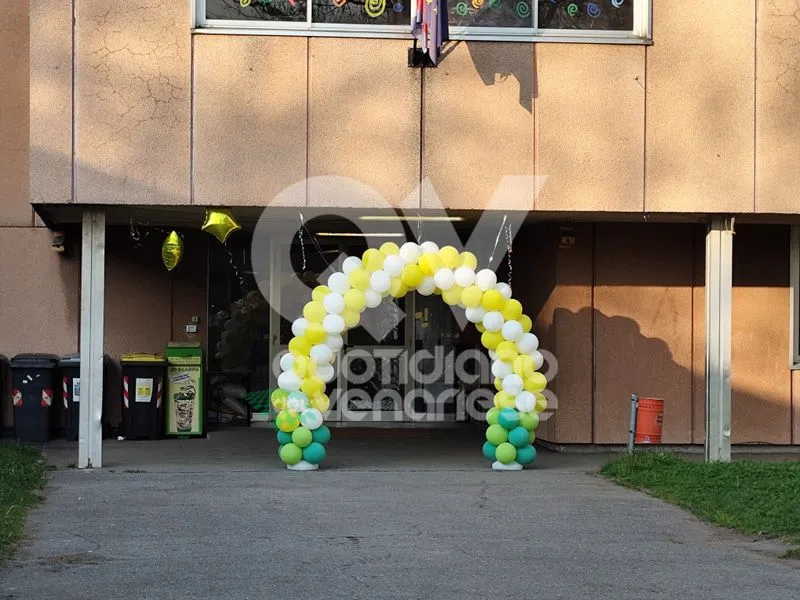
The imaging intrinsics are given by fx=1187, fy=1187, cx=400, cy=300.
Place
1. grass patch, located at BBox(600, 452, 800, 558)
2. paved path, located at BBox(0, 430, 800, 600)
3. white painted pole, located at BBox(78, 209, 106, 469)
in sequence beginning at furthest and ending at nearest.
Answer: white painted pole, located at BBox(78, 209, 106, 469)
grass patch, located at BBox(600, 452, 800, 558)
paved path, located at BBox(0, 430, 800, 600)

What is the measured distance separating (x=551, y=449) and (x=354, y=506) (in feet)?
16.4

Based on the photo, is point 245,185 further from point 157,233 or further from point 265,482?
point 157,233

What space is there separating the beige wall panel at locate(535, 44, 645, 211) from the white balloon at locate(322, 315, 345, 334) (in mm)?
2320

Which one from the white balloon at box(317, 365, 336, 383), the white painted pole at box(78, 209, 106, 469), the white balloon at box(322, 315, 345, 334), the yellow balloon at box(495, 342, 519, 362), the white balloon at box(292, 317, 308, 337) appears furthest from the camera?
the white painted pole at box(78, 209, 106, 469)

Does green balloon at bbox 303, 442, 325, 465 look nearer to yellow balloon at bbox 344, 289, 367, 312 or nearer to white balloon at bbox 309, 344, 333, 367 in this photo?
white balloon at bbox 309, 344, 333, 367

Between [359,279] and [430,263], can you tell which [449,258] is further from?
[359,279]

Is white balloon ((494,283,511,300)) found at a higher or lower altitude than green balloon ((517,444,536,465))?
higher

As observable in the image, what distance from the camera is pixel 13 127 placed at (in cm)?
1495

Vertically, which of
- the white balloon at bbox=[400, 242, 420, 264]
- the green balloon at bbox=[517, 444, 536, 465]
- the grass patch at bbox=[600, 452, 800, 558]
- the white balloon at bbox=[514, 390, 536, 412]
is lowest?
the grass patch at bbox=[600, 452, 800, 558]

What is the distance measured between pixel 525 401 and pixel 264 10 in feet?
15.2

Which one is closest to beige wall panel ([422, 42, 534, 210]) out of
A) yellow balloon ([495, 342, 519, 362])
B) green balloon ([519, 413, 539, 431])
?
yellow balloon ([495, 342, 519, 362])

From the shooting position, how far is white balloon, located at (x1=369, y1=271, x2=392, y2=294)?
11336mm

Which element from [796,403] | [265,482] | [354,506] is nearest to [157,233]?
[265,482]

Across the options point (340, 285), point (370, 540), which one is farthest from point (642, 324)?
point (370, 540)
